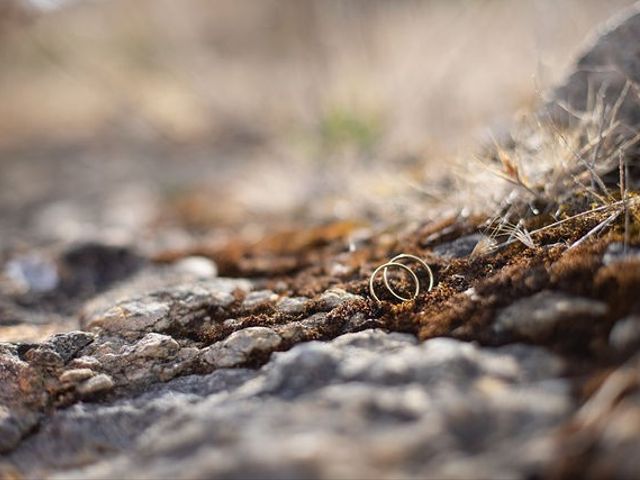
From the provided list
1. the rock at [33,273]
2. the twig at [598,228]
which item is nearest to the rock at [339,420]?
the twig at [598,228]

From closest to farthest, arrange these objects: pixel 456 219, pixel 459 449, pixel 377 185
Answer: pixel 459 449
pixel 456 219
pixel 377 185

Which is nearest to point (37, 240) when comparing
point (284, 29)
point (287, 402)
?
point (287, 402)

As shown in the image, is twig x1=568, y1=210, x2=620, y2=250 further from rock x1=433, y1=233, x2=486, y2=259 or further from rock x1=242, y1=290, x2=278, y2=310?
rock x1=242, y1=290, x2=278, y2=310

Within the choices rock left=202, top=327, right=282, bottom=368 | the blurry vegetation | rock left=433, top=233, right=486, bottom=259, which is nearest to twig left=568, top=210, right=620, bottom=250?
rock left=433, top=233, right=486, bottom=259

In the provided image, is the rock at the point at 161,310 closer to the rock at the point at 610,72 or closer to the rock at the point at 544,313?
the rock at the point at 544,313

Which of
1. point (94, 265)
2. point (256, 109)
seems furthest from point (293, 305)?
point (256, 109)

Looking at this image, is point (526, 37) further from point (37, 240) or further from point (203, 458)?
point (203, 458)
